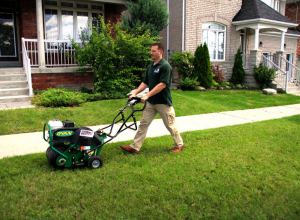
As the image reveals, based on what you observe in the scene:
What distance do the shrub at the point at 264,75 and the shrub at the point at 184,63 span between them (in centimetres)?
380

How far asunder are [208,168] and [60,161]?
7.24 feet

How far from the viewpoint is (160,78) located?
4.69m

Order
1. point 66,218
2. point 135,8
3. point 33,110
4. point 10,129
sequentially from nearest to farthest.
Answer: point 66,218 → point 10,129 → point 33,110 → point 135,8

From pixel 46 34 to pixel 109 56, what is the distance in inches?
165

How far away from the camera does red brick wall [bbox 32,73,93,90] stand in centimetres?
1052

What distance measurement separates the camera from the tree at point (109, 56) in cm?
994

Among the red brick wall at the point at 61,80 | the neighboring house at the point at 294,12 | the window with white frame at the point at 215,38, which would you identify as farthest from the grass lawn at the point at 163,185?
the neighboring house at the point at 294,12

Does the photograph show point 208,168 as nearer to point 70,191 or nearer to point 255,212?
point 255,212

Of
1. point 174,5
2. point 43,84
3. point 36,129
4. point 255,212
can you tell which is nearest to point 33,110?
point 36,129

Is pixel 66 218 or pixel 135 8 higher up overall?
pixel 135 8

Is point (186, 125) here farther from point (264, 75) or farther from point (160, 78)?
point (264, 75)

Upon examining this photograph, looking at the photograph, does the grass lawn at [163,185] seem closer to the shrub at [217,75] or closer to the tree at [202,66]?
the tree at [202,66]

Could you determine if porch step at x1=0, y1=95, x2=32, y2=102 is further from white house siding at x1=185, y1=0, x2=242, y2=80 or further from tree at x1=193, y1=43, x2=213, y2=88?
white house siding at x1=185, y1=0, x2=242, y2=80

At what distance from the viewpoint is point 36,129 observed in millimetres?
6594
